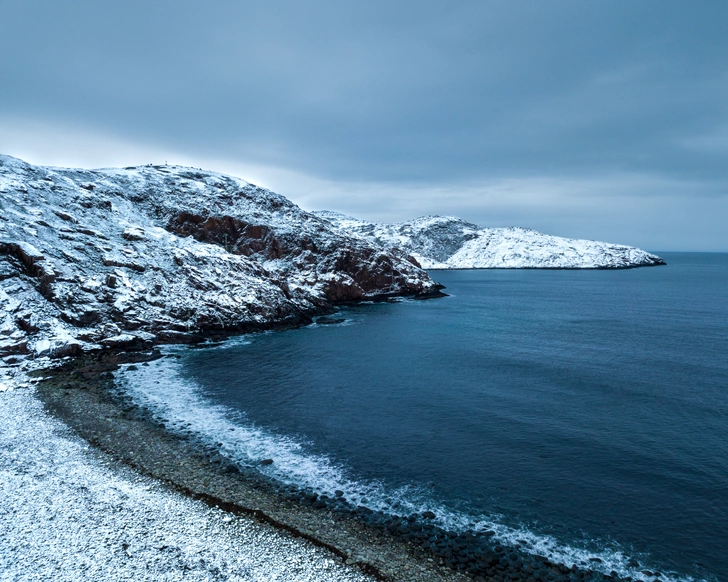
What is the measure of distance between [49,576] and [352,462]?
46.1ft

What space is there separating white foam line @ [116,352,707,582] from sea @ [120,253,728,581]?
0.11 m

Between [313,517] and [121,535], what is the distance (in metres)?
7.77

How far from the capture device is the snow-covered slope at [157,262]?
46.2 meters

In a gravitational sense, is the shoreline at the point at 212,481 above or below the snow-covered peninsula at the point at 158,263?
below

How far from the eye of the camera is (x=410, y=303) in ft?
303

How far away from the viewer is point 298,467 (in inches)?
941

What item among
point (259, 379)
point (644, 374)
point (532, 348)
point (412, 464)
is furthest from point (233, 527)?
point (532, 348)

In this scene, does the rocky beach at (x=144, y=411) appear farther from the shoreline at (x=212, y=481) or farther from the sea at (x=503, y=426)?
the sea at (x=503, y=426)

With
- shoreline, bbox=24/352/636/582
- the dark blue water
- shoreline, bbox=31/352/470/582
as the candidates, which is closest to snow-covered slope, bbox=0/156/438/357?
the dark blue water

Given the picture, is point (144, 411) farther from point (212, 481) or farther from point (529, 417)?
point (529, 417)

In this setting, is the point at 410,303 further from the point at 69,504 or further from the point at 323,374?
the point at 69,504

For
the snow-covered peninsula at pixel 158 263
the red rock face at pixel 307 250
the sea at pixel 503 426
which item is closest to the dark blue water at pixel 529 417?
the sea at pixel 503 426

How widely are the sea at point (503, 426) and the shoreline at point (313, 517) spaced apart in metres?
0.96

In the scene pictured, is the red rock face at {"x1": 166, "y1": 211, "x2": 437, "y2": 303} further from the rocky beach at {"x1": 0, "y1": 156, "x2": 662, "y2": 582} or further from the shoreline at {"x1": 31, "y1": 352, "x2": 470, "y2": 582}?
the shoreline at {"x1": 31, "y1": 352, "x2": 470, "y2": 582}
